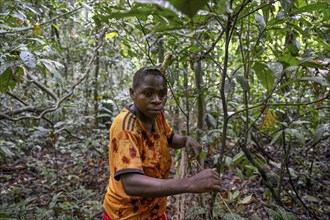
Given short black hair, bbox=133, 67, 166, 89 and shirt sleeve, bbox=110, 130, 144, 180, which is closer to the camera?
shirt sleeve, bbox=110, 130, 144, 180

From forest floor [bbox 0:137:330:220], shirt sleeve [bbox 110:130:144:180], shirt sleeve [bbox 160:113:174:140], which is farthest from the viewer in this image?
forest floor [bbox 0:137:330:220]

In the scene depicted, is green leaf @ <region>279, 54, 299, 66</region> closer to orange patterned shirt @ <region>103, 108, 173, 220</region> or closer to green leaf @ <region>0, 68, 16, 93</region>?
orange patterned shirt @ <region>103, 108, 173, 220</region>

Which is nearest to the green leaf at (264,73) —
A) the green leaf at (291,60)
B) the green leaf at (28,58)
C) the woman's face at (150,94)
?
the green leaf at (291,60)

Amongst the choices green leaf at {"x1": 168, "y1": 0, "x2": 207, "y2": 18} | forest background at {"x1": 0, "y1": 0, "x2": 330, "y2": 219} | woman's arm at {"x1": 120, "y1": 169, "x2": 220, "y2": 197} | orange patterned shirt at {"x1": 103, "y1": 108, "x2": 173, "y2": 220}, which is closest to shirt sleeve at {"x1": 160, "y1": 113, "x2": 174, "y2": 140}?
orange patterned shirt at {"x1": 103, "y1": 108, "x2": 173, "y2": 220}

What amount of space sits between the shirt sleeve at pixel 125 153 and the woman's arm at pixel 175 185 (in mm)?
53

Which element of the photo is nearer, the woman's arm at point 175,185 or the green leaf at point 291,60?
the woman's arm at point 175,185

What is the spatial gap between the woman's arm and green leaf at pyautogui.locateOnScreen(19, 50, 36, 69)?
0.65 metres

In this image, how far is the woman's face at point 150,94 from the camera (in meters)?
1.42

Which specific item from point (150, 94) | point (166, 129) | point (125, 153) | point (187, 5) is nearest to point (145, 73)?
point (150, 94)

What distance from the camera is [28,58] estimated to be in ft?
4.49

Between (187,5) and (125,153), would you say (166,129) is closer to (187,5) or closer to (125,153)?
(125,153)

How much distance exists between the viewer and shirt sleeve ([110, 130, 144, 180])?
1250 millimetres

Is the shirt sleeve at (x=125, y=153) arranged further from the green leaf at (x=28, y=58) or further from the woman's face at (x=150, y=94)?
the green leaf at (x=28, y=58)

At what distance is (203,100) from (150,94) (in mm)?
891
